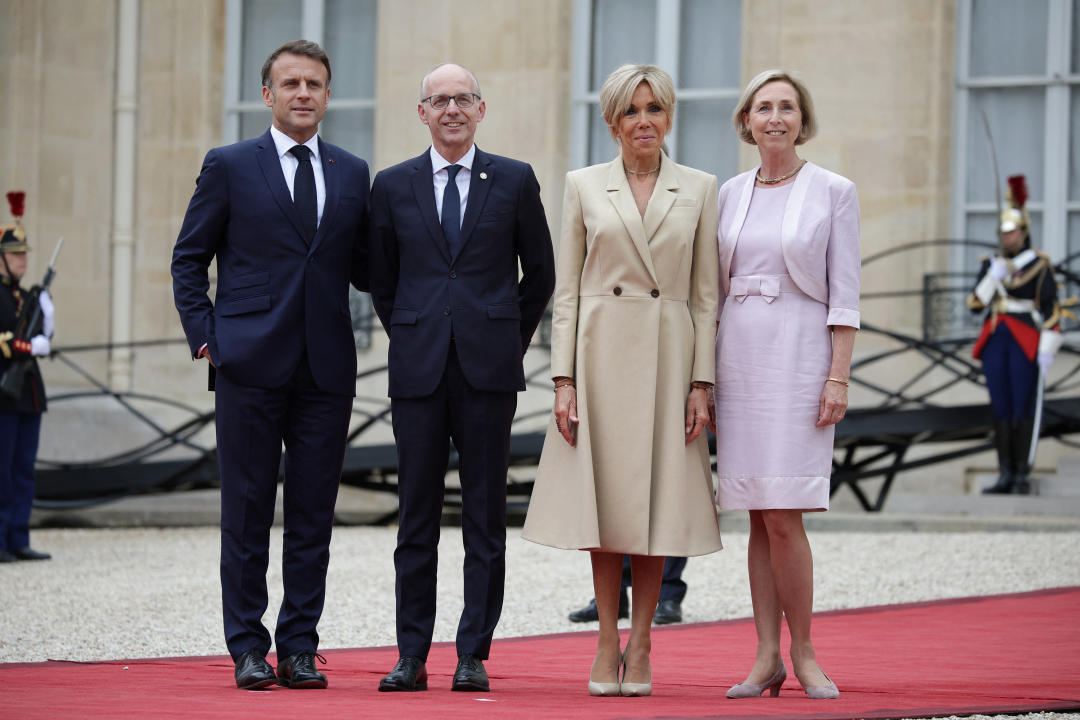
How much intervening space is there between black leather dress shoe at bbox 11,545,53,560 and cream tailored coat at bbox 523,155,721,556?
5.69m

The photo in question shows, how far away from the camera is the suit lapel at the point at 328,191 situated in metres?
4.60

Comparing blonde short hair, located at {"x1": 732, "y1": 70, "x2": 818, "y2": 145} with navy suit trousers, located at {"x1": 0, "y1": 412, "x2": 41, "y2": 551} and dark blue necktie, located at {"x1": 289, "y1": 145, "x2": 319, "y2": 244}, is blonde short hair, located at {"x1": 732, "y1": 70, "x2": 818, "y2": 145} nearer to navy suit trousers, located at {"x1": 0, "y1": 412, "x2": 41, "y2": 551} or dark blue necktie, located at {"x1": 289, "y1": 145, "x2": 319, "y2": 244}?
dark blue necktie, located at {"x1": 289, "y1": 145, "x2": 319, "y2": 244}

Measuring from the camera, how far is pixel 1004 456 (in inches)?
413

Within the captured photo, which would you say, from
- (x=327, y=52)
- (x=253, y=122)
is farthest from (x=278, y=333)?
(x=253, y=122)

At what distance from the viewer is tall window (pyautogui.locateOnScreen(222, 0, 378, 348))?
13.7m

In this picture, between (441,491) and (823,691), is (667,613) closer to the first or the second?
(441,491)

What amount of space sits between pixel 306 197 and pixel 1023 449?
7.04 meters

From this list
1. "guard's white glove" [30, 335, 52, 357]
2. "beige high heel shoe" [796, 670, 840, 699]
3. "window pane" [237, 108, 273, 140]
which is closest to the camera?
"beige high heel shoe" [796, 670, 840, 699]

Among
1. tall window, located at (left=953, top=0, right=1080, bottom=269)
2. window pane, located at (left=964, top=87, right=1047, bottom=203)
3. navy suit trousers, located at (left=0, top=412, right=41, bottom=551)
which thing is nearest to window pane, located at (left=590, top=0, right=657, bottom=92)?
tall window, located at (left=953, top=0, right=1080, bottom=269)

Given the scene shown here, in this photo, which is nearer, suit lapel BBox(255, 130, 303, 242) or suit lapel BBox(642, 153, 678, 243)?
suit lapel BBox(642, 153, 678, 243)

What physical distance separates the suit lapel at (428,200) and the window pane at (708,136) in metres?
8.34

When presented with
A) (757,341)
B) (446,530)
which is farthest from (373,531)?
(757,341)

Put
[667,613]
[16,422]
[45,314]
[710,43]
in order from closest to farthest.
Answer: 1. [667,613]
2. [16,422]
3. [45,314]
4. [710,43]

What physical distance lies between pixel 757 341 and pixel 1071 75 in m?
8.52
